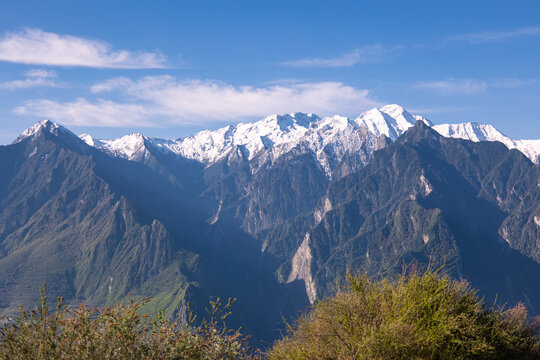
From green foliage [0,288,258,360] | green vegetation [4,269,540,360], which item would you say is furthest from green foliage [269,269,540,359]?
green foliage [0,288,258,360]

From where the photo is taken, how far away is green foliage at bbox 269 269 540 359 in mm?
22391

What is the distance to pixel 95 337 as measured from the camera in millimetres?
19438

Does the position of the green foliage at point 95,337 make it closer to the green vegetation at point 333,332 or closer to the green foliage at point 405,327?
the green vegetation at point 333,332

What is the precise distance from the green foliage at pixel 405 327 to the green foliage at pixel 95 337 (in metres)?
6.50

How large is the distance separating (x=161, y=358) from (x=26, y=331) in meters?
6.44

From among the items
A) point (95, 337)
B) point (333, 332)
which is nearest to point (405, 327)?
point (333, 332)

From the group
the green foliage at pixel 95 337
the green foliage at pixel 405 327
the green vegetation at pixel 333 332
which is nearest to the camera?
the green foliage at pixel 95 337

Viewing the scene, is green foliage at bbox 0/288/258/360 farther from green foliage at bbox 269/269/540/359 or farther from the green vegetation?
green foliage at bbox 269/269/540/359

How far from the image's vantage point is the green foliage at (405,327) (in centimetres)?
2239

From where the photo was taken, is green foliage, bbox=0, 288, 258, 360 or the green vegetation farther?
the green vegetation

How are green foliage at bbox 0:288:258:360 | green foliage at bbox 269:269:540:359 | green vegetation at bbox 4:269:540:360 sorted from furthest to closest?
1. green foliage at bbox 269:269:540:359
2. green vegetation at bbox 4:269:540:360
3. green foliage at bbox 0:288:258:360

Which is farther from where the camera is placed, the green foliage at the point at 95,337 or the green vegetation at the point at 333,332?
the green vegetation at the point at 333,332

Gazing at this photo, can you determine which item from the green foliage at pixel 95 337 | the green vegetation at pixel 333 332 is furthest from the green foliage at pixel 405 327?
the green foliage at pixel 95 337

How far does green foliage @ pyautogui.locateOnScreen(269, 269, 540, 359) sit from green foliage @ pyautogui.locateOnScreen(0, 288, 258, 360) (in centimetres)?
650
